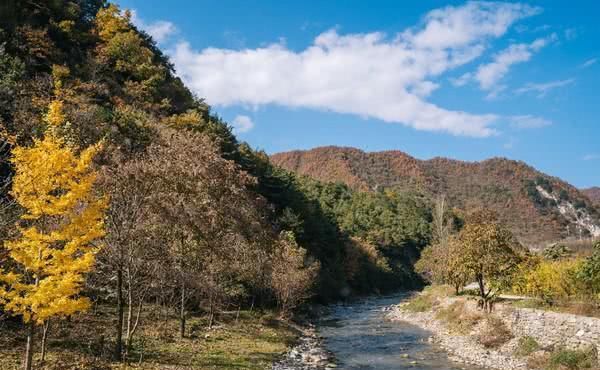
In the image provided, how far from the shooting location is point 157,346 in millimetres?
22453

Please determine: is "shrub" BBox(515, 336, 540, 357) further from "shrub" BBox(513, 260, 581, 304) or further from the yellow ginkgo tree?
the yellow ginkgo tree

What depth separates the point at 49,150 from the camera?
1374 cm

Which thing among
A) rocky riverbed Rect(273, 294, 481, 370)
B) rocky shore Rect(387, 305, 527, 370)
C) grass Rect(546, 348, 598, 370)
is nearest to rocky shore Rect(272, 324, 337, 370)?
rocky riverbed Rect(273, 294, 481, 370)

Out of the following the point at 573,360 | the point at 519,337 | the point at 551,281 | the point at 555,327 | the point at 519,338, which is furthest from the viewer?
the point at 551,281

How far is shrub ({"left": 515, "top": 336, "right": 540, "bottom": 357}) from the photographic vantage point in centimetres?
2466

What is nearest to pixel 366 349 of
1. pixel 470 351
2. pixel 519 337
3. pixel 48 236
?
pixel 470 351

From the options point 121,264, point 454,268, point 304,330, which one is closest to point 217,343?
point 121,264

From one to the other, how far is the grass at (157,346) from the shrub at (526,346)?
1341 cm

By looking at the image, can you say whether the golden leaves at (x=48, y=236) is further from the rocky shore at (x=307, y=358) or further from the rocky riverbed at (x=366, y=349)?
the rocky riverbed at (x=366, y=349)

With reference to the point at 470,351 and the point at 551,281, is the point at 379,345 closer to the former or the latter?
the point at 470,351

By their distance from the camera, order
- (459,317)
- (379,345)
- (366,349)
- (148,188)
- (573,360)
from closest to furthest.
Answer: (148,188), (573,360), (366,349), (379,345), (459,317)

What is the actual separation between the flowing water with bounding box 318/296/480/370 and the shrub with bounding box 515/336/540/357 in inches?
124

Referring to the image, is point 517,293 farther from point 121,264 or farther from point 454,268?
point 121,264

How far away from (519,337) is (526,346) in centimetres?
193
